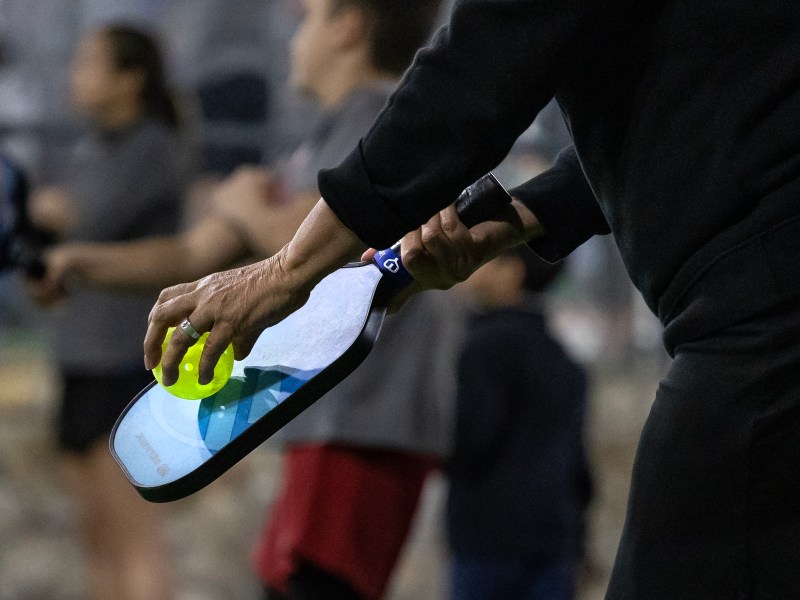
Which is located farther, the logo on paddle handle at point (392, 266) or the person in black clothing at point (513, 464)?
the person in black clothing at point (513, 464)

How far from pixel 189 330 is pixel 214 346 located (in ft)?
0.07

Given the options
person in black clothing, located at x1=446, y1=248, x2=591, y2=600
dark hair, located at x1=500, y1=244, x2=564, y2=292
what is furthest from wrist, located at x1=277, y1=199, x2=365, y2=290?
dark hair, located at x1=500, y1=244, x2=564, y2=292

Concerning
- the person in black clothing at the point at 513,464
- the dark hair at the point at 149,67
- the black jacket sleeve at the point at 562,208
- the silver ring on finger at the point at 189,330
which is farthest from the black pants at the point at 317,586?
the dark hair at the point at 149,67

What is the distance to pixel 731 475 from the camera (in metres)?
0.85

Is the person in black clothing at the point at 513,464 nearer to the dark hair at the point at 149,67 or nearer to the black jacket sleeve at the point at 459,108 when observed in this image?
the dark hair at the point at 149,67

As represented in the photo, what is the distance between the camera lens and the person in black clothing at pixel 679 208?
2.77 ft

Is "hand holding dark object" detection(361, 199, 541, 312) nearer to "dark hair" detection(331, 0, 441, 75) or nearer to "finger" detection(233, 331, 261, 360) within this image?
"finger" detection(233, 331, 261, 360)

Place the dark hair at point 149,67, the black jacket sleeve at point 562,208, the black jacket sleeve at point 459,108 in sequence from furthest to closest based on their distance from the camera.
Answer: the dark hair at point 149,67
the black jacket sleeve at point 562,208
the black jacket sleeve at point 459,108

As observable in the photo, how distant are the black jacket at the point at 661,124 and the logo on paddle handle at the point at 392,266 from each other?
0.12m

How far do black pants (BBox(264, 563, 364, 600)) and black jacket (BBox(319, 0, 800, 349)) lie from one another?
39.5 inches

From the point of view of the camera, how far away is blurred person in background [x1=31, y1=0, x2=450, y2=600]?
1784 millimetres

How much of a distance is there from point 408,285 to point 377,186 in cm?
17

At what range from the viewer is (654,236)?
904 millimetres

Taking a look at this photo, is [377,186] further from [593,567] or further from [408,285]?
[593,567]
